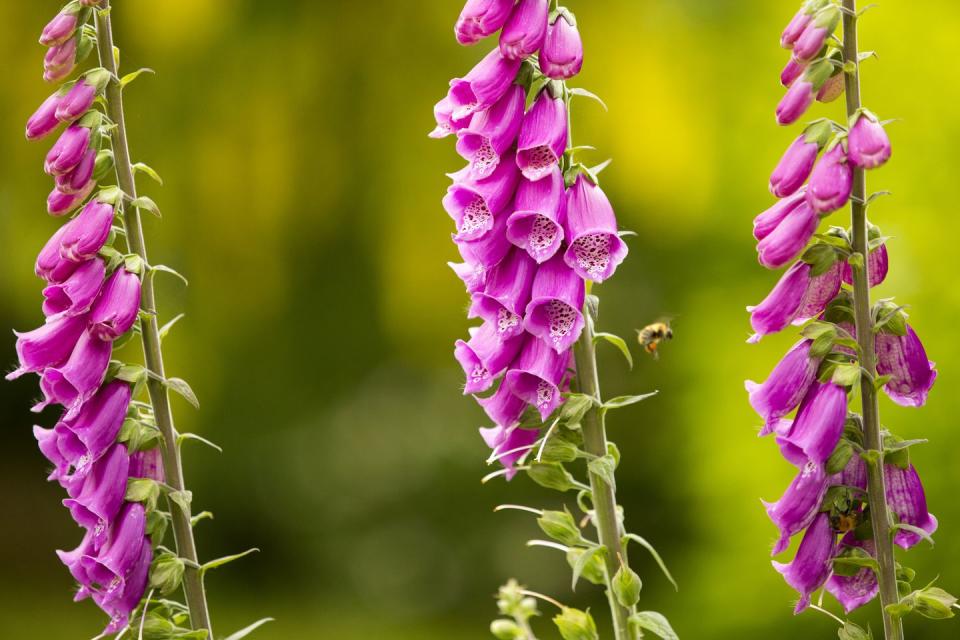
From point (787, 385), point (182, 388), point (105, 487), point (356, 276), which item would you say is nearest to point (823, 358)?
point (787, 385)

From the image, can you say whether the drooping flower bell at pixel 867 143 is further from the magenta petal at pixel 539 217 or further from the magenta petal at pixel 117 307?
the magenta petal at pixel 117 307

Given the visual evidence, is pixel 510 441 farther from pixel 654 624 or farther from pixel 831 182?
pixel 831 182

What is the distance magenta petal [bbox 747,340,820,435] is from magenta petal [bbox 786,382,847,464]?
27mm

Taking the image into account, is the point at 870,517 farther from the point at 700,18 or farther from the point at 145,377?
the point at 700,18

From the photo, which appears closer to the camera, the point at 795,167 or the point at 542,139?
the point at 795,167

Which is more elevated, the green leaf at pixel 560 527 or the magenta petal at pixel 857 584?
the green leaf at pixel 560 527

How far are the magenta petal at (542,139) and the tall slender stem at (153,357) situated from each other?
50cm

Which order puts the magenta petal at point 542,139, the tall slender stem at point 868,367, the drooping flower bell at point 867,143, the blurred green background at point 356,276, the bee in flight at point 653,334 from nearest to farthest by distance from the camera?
the drooping flower bell at point 867,143 < the tall slender stem at point 868,367 < the magenta petal at point 542,139 < the bee in flight at point 653,334 < the blurred green background at point 356,276

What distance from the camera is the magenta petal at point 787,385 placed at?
4.69ft

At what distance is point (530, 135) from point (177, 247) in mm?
5057

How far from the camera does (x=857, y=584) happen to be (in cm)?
148

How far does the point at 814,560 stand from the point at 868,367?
232mm

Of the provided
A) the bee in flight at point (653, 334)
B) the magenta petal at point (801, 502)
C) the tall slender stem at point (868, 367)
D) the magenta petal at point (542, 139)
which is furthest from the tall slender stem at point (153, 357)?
the bee in flight at point (653, 334)

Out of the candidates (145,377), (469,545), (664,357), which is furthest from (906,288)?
(145,377)
